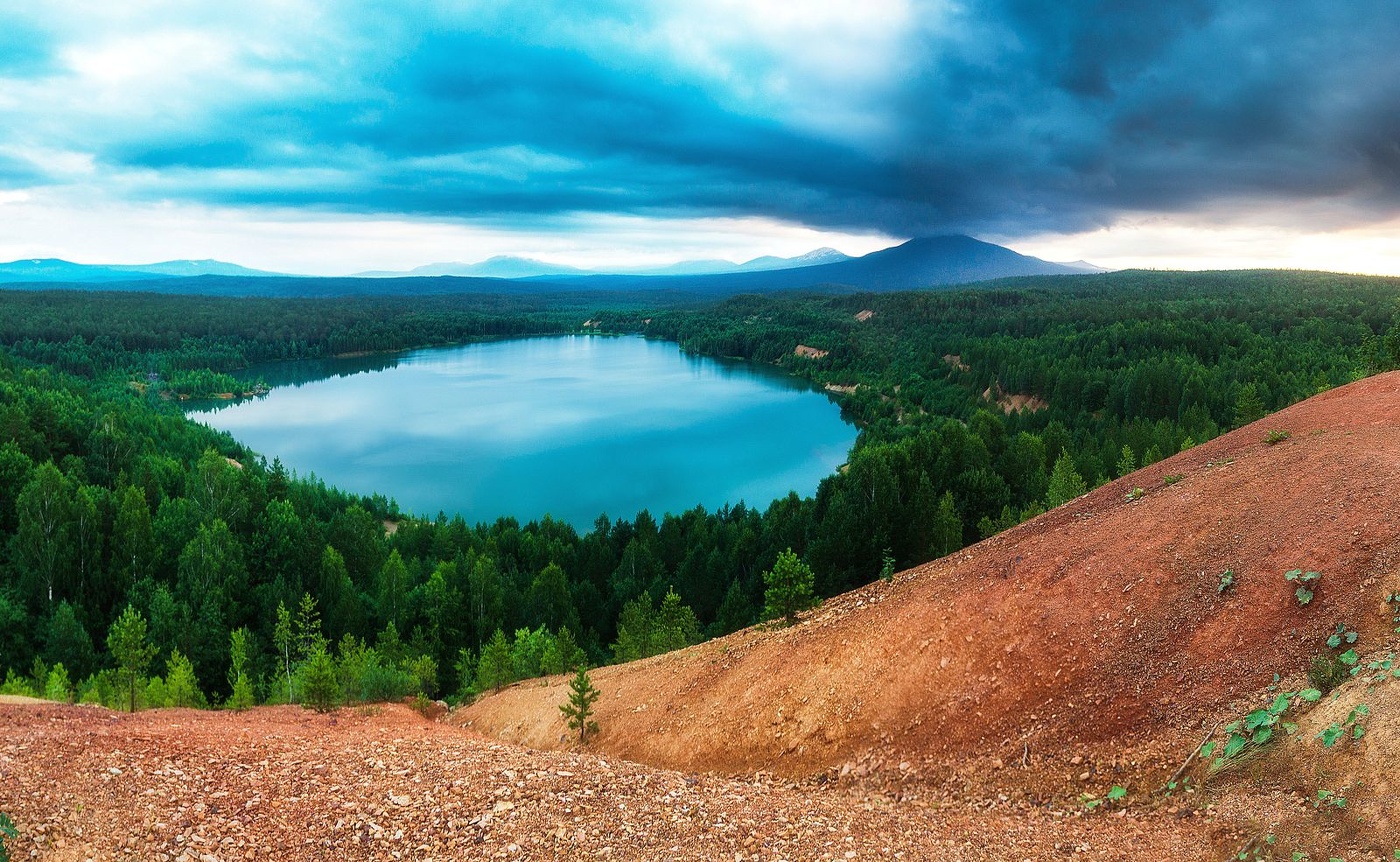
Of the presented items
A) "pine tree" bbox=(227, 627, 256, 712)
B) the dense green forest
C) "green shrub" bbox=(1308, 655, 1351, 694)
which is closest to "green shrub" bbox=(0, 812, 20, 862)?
the dense green forest

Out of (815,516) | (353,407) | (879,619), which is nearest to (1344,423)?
(879,619)

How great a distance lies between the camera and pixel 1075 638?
32.8ft

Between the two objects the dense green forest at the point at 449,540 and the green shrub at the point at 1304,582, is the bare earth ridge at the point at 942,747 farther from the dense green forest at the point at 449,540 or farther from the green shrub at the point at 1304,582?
the dense green forest at the point at 449,540

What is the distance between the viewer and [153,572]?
129 feet

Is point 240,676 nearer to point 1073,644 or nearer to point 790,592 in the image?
point 790,592

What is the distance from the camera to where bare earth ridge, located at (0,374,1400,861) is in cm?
734

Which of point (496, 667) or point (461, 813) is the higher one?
point (461, 813)

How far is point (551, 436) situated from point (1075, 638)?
73.0m

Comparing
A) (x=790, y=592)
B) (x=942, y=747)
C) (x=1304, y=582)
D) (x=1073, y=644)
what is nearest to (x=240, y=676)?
(x=790, y=592)

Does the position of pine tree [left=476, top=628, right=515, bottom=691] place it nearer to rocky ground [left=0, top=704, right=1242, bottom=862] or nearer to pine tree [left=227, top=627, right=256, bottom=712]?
pine tree [left=227, top=627, right=256, bottom=712]

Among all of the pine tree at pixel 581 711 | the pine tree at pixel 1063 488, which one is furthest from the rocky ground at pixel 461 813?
the pine tree at pixel 1063 488

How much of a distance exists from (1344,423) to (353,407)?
103149 millimetres

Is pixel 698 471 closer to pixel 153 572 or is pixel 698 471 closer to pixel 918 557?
pixel 918 557

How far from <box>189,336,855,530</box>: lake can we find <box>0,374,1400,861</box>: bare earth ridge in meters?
42.5
